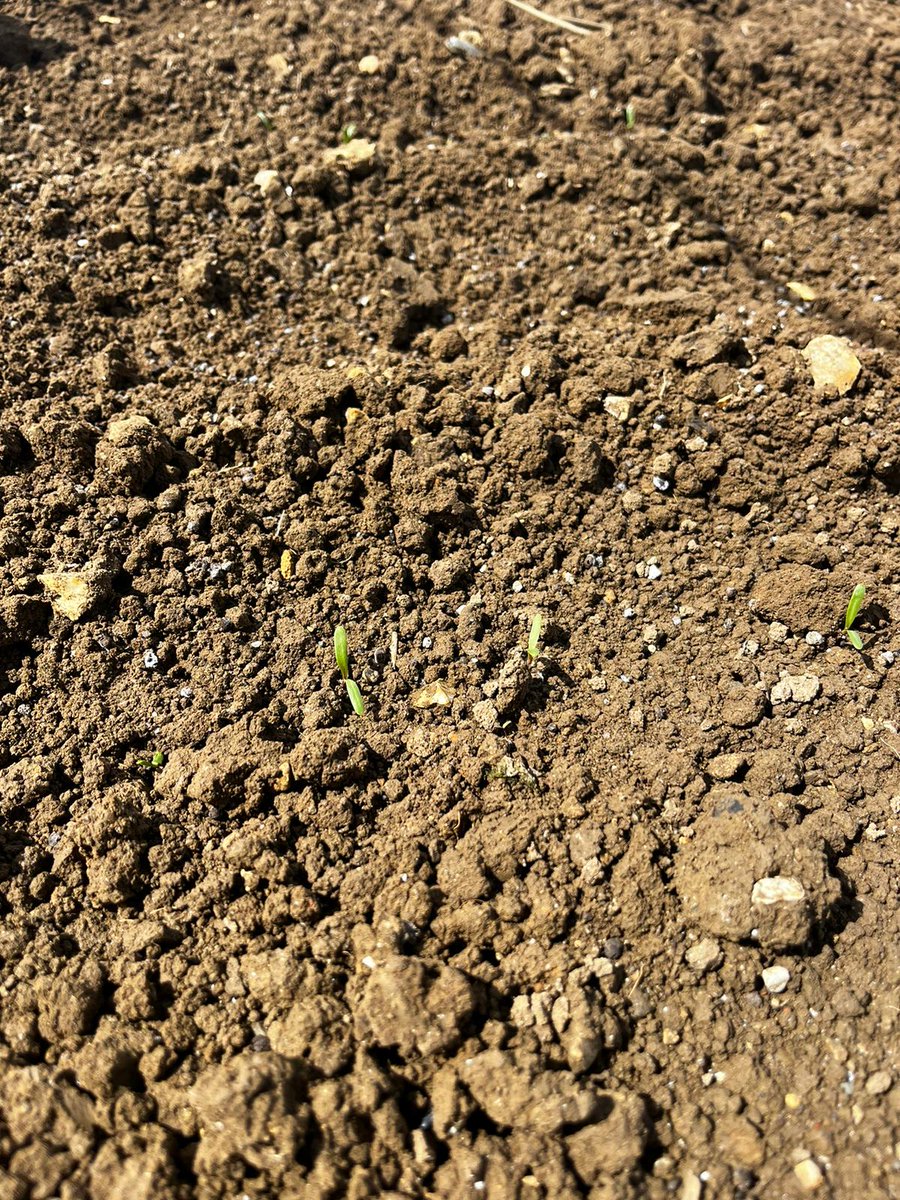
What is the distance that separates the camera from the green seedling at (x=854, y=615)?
2.52m

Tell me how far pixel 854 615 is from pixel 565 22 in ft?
11.1

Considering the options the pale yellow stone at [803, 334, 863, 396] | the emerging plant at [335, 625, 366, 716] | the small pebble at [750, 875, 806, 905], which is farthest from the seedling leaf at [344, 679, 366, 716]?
the pale yellow stone at [803, 334, 863, 396]

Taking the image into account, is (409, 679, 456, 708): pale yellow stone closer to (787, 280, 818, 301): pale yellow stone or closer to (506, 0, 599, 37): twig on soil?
(787, 280, 818, 301): pale yellow stone

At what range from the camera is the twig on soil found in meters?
4.10

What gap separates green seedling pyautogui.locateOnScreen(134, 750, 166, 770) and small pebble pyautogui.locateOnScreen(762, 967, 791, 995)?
1658 millimetres

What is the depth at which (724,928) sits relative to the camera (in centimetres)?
203

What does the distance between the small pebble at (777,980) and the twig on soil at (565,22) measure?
4.21 m

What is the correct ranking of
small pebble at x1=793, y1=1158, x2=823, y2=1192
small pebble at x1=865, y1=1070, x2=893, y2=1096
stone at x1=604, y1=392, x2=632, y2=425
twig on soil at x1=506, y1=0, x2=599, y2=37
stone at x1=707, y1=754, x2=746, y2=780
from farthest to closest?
twig on soil at x1=506, y1=0, x2=599, y2=37, stone at x1=604, y1=392, x2=632, y2=425, stone at x1=707, y1=754, x2=746, y2=780, small pebble at x1=865, y1=1070, x2=893, y2=1096, small pebble at x1=793, y1=1158, x2=823, y2=1192

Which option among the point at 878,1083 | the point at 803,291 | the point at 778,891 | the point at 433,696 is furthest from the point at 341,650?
the point at 803,291

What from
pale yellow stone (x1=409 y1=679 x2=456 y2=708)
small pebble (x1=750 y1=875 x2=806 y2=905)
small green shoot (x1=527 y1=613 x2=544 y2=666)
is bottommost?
small pebble (x1=750 y1=875 x2=806 y2=905)

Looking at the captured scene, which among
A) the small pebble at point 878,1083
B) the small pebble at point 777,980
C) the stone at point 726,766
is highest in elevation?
the stone at point 726,766

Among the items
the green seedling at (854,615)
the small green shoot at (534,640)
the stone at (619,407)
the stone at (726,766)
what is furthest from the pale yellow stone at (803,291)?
the stone at (726,766)

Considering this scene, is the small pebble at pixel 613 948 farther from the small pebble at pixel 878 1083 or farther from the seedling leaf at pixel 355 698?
the seedling leaf at pixel 355 698

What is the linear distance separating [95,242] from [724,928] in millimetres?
3267
